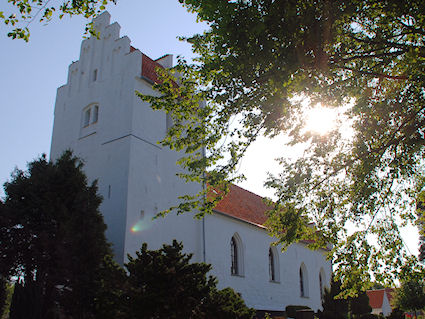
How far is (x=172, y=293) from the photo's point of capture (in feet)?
23.9

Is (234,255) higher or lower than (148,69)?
lower

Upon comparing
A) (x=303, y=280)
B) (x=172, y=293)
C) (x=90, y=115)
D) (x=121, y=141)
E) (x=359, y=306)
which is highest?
(x=90, y=115)

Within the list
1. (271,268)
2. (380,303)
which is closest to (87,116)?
(271,268)

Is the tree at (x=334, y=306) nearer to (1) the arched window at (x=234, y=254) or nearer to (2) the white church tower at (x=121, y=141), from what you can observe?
(1) the arched window at (x=234, y=254)

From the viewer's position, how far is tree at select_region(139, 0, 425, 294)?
6570 mm

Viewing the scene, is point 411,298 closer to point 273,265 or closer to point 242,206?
point 273,265

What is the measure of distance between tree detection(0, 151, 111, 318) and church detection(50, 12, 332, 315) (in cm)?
233

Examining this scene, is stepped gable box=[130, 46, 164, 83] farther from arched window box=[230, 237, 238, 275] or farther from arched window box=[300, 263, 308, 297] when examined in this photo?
arched window box=[300, 263, 308, 297]

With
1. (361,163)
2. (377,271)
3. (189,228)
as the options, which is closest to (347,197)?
(361,163)

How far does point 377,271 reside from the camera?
8914mm

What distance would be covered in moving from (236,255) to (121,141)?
8.15 meters

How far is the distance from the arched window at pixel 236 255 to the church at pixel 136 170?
0.15 feet

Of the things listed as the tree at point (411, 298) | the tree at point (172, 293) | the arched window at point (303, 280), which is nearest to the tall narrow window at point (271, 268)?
the arched window at point (303, 280)

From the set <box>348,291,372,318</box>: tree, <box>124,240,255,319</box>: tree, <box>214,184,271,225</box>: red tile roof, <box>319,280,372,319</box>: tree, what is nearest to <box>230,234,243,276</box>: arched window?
<box>214,184,271,225</box>: red tile roof
